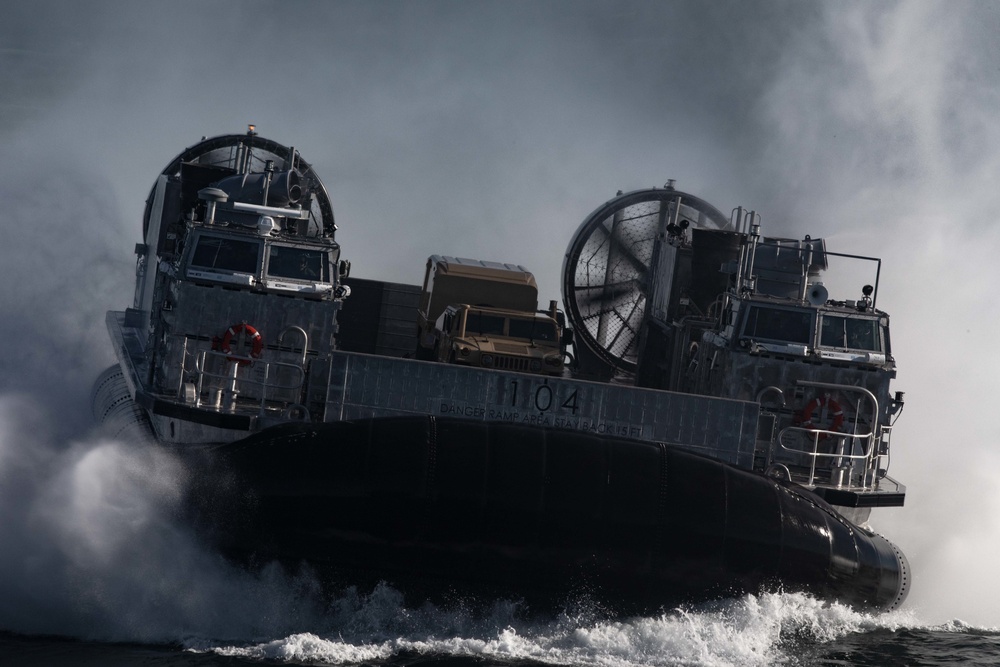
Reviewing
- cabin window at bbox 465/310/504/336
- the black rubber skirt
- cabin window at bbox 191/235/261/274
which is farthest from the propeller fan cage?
the black rubber skirt

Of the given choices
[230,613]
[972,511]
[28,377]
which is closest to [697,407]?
[230,613]

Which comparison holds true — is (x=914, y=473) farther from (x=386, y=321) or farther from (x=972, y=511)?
(x=386, y=321)

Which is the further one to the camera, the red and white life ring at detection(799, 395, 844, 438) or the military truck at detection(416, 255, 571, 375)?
the military truck at detection(416, 255, 571, 375)

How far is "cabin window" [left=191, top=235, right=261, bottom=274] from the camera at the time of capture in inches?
402

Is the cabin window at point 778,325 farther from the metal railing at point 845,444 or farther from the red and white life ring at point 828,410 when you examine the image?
the red and white life ring at point 828,410

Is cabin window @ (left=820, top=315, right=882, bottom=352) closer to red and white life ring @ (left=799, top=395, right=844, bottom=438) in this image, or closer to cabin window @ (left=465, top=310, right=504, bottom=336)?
red and white life ring @ (left=799, top=395, right=844, bottom=438)

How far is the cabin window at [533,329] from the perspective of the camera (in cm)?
1290

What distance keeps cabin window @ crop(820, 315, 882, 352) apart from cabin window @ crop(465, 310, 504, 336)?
150 inches

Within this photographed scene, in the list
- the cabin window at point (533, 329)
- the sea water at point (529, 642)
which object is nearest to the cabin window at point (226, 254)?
the sea water at point (529, 642)

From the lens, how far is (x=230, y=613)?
8.03m

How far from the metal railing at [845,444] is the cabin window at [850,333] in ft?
1.59

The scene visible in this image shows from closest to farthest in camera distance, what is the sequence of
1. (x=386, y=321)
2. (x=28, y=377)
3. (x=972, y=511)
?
1. (x=972, y=511)
2. (x=386, y=321)
3. (x=28, y=377)

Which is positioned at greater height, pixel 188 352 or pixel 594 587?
pixel 188 352

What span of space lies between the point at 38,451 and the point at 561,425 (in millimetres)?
4192
